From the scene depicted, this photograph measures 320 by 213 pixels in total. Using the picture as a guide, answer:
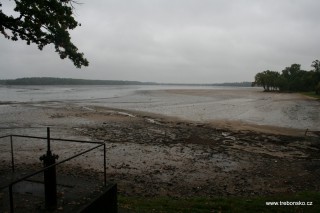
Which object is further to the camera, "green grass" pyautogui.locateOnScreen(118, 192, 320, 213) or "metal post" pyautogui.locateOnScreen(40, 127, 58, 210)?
"green grass" pyautogui.locateOnScreen(118, 192, 320, 213)

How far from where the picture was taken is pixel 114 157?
15.1 meters

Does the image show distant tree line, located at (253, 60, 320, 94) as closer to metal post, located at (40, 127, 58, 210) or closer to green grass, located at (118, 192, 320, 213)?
green grass, located at (118, 192, 320, 213)

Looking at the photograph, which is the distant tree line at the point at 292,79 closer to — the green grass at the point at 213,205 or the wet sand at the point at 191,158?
the wet sand at the point at 191,158

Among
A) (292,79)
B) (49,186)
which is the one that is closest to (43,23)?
(49,186)

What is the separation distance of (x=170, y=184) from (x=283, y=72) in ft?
437

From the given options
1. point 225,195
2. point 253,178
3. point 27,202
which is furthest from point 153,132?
point 27,202

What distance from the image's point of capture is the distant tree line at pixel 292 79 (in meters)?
102

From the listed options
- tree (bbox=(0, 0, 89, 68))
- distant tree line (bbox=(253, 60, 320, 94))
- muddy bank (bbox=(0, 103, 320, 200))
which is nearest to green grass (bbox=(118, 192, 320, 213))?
muddy bank (bbox=(0, 103, 320, 200))

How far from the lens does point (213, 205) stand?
818cm

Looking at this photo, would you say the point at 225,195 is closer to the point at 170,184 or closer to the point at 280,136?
the point at 170,184

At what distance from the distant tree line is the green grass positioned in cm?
10015

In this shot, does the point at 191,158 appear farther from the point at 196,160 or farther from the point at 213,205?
the point at 213,205

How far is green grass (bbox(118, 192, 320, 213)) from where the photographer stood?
773 cm

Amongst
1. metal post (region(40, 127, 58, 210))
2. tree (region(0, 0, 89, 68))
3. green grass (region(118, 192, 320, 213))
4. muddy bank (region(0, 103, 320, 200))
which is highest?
tree (region(0, 0, 89, 68))
